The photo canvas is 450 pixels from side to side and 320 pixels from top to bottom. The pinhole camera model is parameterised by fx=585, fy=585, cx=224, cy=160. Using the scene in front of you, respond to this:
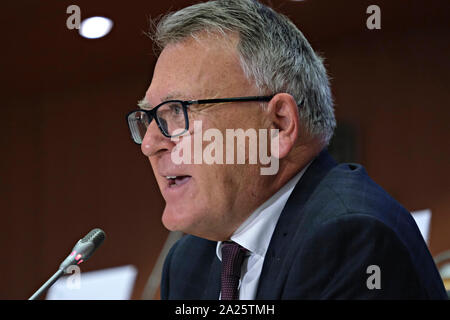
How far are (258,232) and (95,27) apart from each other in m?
1.64

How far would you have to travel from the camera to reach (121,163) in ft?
9.57

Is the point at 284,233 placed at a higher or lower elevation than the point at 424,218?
higher

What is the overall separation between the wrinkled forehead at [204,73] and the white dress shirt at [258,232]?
9.0 inches

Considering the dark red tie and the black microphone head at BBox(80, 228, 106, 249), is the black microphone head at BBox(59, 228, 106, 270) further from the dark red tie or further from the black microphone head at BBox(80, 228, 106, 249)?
the dark red tie

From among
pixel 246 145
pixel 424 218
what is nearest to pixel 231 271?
pixel 246 145

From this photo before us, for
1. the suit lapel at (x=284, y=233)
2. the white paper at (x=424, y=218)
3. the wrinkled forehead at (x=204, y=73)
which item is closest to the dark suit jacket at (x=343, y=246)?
the suit lapel at (x=284, y=233)

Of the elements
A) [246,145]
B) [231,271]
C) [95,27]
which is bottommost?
[231,271]

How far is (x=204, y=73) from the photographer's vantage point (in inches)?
46.9

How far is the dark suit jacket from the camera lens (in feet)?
3.05

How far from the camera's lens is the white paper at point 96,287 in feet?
9.17

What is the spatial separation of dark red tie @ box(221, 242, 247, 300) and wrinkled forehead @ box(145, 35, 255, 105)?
0.32 meters

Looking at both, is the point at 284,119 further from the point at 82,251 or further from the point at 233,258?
the point at 82,251

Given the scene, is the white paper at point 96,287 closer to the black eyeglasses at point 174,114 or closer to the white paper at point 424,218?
the white paper at point 424,218
